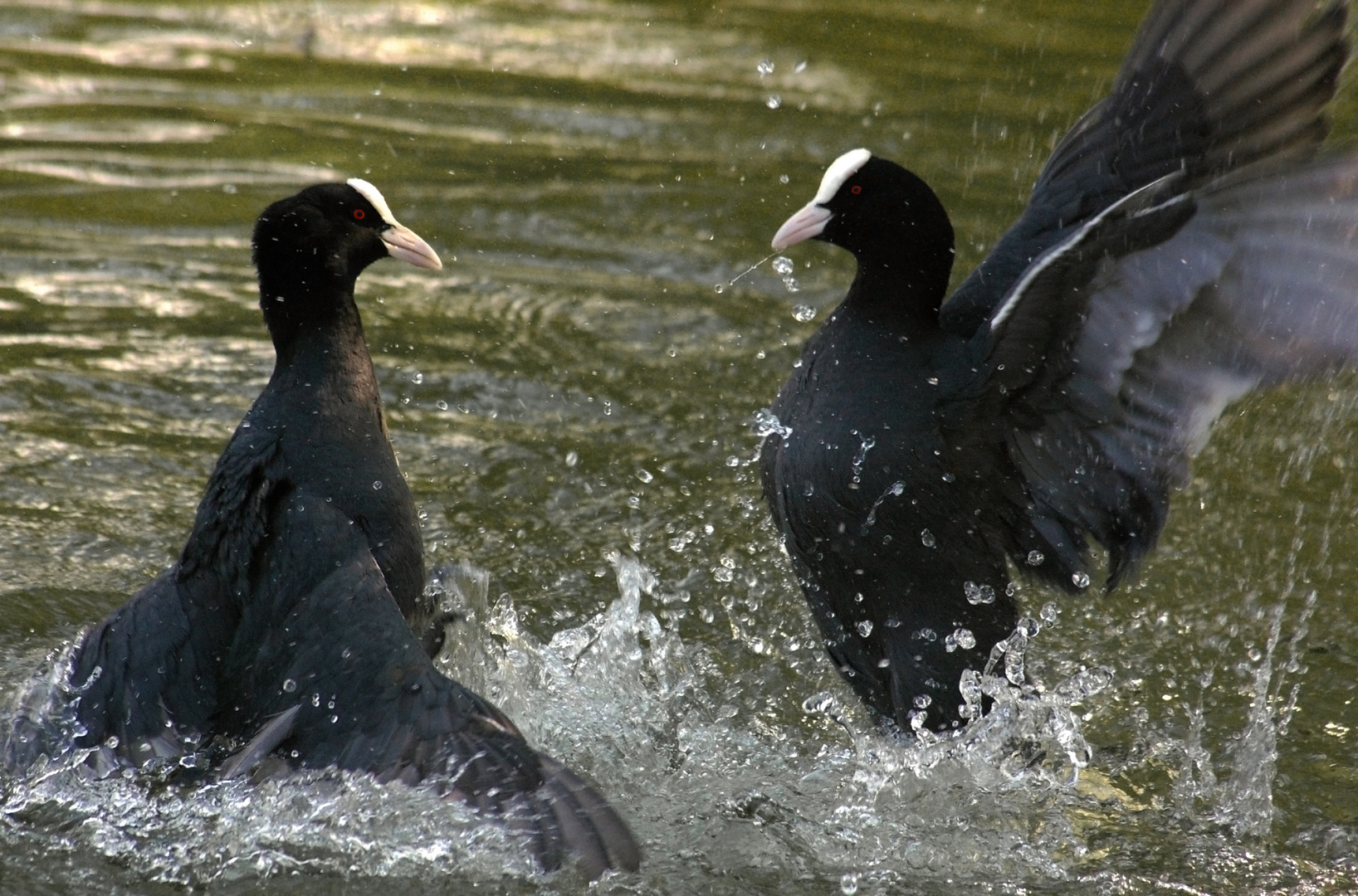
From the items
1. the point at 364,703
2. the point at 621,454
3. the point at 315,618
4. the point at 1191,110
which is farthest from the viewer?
the point at 621,454

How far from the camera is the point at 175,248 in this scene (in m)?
5.72

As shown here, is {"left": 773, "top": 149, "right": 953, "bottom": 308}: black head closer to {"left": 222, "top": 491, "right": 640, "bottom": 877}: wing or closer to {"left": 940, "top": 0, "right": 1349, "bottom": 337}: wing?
{"left": 940, "top": 0, "right": 1349, "bottom": 337}: wing

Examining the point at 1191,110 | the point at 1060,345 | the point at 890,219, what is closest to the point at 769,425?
the point at 890,219

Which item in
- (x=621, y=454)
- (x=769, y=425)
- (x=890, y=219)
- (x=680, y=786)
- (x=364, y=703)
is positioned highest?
(x=890, y=219)

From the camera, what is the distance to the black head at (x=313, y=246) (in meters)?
3.38

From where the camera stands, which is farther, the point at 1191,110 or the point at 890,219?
the point at 1191,110

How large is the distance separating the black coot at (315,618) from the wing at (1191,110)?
1206 millimetres

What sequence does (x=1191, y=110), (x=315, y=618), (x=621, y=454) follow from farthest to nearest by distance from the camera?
(x=621, y=454)
(x=1191, y=110)
(x=315, y=618)

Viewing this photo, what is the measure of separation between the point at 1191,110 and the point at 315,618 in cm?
203

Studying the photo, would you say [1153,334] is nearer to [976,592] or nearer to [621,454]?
[976,592]

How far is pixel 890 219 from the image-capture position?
338cm

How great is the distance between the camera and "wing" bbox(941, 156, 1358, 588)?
276 cm

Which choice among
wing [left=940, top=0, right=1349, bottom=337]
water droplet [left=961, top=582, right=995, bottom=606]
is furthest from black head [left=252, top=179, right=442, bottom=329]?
water droplet [left=961, top=582, right=995, bottom=606]

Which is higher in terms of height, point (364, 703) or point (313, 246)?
point (313, 246)
